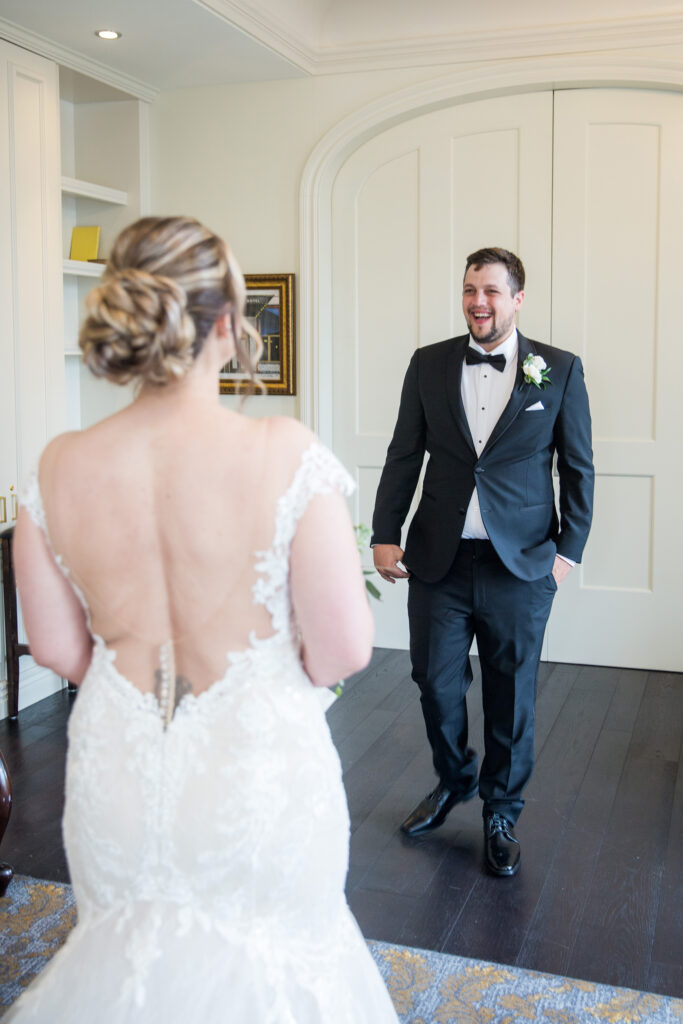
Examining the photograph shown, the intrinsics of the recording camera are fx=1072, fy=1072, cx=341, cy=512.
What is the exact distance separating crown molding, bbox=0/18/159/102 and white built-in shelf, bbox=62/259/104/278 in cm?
89

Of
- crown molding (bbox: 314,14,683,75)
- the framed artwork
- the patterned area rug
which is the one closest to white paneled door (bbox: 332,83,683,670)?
crown molding (bbox: 314,14,683,75)

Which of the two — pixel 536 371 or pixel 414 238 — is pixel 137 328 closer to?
pixel 536 371

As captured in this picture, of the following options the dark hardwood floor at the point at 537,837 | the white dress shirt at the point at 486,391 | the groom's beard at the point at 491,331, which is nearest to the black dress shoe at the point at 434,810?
the dark hardwood floor at the point at 537,837

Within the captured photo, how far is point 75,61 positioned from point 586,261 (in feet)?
8.56

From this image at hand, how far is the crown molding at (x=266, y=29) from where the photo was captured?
457 cm

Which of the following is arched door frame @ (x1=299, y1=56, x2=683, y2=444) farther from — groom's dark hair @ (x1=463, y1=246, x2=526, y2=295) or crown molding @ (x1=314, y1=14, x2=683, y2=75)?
groom's dark hair @ (x1=463, y1=246, x2=526, y2=295)

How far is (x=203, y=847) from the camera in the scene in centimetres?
149

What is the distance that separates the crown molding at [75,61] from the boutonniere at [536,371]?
2.79 m

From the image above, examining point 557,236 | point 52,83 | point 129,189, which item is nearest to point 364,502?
point 557,236

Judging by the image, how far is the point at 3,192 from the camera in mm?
4441

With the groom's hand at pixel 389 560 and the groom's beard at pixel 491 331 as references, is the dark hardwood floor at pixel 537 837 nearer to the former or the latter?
the groom's hand at pixel 389 560

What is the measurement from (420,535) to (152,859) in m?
1.95

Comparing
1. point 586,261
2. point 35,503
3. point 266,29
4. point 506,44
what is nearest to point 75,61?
point 266,29

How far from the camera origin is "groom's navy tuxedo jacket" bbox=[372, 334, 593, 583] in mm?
3186
